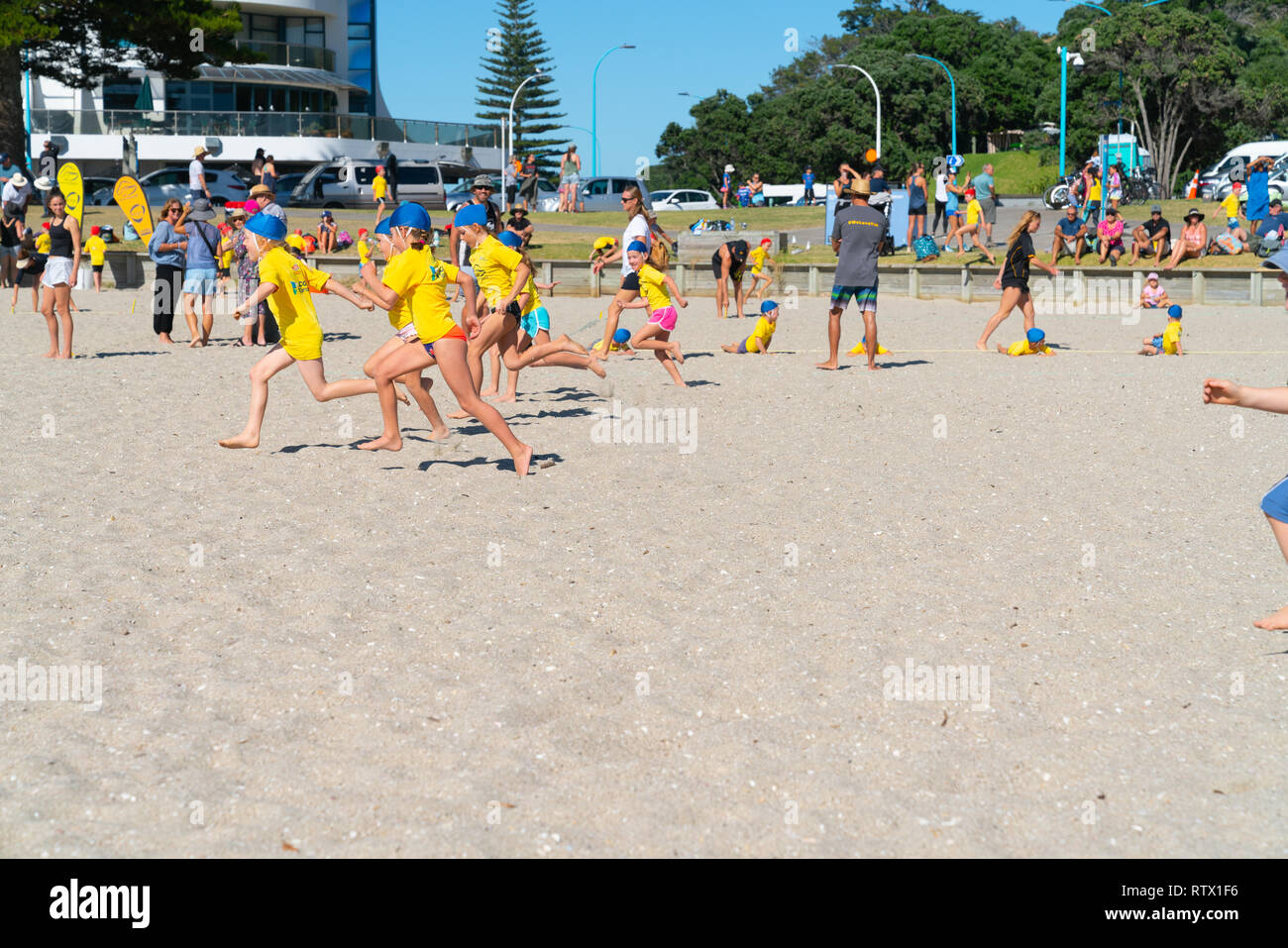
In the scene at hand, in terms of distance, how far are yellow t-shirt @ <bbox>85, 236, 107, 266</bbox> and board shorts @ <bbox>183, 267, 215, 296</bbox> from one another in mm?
8621

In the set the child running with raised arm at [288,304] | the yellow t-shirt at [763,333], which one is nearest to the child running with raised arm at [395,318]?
the child running with raised arm at [288,304]

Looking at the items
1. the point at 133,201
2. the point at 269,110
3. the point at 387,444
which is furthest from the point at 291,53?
the point at 387,444

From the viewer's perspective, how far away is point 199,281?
1581 centimetres

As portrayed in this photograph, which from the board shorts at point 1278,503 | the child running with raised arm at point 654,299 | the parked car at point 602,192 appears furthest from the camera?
the parked car at point 602,192

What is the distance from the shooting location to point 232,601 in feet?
19.1

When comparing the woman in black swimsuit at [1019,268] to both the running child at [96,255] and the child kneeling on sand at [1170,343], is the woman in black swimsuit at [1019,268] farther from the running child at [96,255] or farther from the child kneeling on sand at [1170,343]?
the running child at [96,255]

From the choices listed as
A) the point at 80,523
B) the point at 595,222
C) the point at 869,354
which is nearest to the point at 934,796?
the point at 80,523

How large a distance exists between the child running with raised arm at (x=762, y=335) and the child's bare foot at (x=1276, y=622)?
990 centimetres

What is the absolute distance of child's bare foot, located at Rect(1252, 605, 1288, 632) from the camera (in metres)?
5.35

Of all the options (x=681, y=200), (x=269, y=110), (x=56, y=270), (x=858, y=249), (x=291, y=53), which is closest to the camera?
(x=858, y=249)

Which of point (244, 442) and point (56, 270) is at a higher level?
point (56, 270)

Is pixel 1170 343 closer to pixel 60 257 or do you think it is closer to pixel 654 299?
pixel 654 299

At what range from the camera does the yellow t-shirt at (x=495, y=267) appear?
983 centimetres

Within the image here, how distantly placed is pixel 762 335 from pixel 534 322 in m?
4.36
